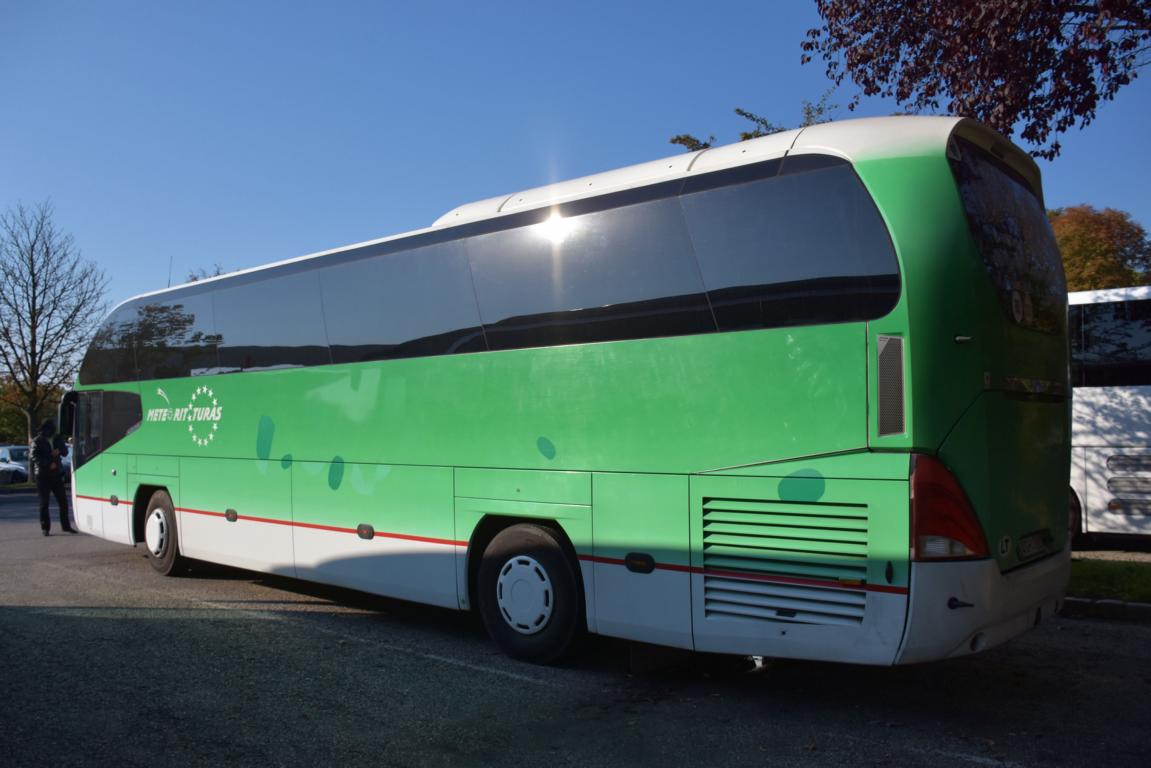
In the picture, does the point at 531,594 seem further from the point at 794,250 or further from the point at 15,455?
the point at 15,455

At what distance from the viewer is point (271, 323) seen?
371 inches

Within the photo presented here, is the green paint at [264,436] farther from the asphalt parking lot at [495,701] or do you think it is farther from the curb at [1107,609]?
the curb at [1107,609]

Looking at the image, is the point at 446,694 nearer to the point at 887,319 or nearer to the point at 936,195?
the point at 887,319

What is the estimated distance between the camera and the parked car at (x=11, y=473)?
35.1 m

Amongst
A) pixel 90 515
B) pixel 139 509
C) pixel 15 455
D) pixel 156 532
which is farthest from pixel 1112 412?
pixel 15 455

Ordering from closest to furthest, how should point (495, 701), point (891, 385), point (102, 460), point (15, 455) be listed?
point (891, 385), point (495, 701), point (102, 460), point (15, 455)

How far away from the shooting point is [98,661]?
6.73 meters

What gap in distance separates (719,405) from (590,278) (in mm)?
1448

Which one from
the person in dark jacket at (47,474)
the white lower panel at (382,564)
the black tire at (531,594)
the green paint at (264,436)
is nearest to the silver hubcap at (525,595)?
the black tire at (531,594)

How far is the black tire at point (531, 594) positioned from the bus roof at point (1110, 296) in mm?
7856

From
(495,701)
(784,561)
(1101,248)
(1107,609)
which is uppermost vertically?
(1101,248)

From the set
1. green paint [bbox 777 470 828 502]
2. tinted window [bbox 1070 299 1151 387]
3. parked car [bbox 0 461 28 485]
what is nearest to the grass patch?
tinted window [bbox 1070 299 1151 387]

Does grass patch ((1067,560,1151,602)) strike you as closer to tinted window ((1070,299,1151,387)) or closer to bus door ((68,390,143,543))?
tinted window ((1070,299,1151,387))

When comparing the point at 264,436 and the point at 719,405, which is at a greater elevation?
the point at 719,405
